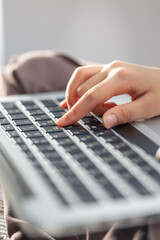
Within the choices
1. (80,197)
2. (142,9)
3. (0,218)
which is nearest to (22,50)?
(142,9)

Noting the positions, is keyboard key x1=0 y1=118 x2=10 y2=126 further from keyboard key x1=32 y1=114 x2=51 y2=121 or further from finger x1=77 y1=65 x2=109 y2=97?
finger x1=77 y1=65 x2=109 y2=97

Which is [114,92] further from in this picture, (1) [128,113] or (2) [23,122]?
(2) [23,122]

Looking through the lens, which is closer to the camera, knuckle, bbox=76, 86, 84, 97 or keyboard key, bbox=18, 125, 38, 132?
keyboard key, bbox=18, 125, 38, 132

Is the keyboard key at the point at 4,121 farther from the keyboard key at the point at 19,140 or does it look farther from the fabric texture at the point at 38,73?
the fabric texture at the point at 38,73

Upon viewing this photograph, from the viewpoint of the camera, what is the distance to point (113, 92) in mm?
665

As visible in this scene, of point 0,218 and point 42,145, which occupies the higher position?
point 42,145

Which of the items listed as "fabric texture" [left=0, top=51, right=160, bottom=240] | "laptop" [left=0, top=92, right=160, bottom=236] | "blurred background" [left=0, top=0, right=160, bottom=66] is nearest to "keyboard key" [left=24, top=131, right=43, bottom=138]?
"laptop" [left=0, top=92, right=160, bottom=236]

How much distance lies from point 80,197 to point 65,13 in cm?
205

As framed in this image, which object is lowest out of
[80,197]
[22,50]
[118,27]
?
[22,50]

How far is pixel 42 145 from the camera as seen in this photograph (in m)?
0.53

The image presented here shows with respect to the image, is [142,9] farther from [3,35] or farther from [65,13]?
[3,35]

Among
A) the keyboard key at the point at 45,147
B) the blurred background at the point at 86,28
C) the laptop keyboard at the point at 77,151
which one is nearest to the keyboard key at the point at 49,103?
the laptop keyboard at the point at 77,151

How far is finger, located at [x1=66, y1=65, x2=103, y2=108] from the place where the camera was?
73 centimetres

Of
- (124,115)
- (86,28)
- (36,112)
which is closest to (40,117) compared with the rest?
(36,112)
